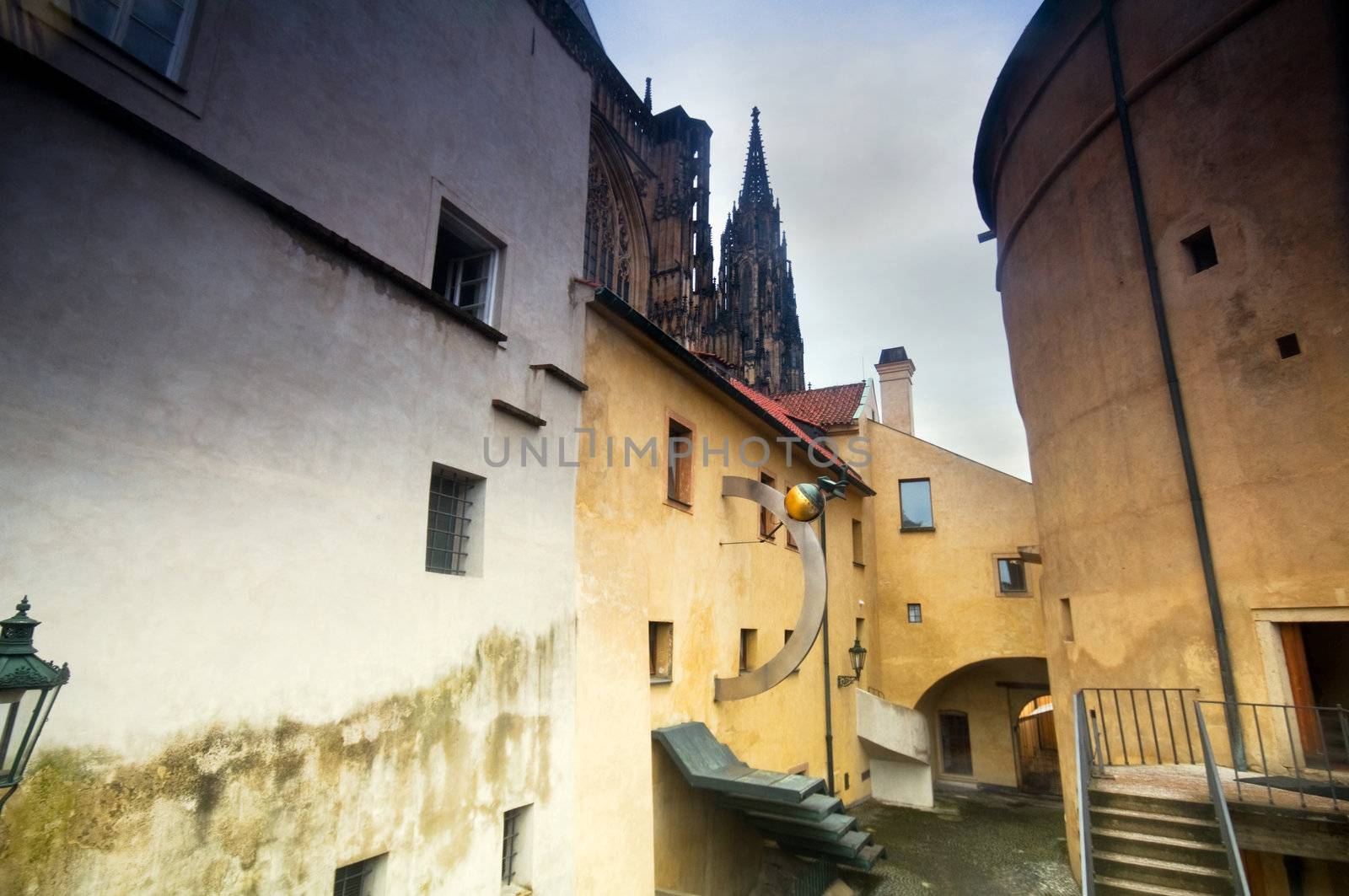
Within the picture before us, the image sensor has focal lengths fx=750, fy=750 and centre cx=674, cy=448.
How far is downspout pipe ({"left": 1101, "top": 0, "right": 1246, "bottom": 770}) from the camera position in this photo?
8.52m

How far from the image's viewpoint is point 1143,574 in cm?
Result: 974

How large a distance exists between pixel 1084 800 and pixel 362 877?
253 inches

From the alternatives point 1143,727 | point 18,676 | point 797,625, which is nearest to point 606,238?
point 797,625

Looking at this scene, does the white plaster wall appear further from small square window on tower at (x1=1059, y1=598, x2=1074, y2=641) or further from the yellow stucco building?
small square window on tower at (x1=1059, y1=598, x2=1074, y2=641)

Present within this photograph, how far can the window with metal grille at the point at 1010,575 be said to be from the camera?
19.5 meters

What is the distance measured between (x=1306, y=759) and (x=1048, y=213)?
27.1ft

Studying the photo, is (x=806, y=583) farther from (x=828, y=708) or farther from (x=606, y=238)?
(x=606, y=238)

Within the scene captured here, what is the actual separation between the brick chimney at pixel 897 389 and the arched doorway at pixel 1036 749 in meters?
9.02

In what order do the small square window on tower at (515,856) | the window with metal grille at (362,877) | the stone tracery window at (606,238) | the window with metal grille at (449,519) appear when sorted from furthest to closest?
the stone tracery window at (606,238) → the small square window on tower at (515,856) → the window with metal grille at (449,519) → the window with metal grille at (362,877)

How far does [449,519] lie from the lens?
7137 millimetres

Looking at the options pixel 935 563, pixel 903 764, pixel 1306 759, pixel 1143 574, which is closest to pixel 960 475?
pixel 935 563

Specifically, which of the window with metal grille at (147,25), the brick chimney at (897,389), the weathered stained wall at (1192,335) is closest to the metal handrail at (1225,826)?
the weathered stained wall at (1192,335)

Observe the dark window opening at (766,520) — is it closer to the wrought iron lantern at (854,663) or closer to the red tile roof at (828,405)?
the wrought iron lantern at (854,663)

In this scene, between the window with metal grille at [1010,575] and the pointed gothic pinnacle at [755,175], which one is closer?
the window with metal grille at [1010,575]
